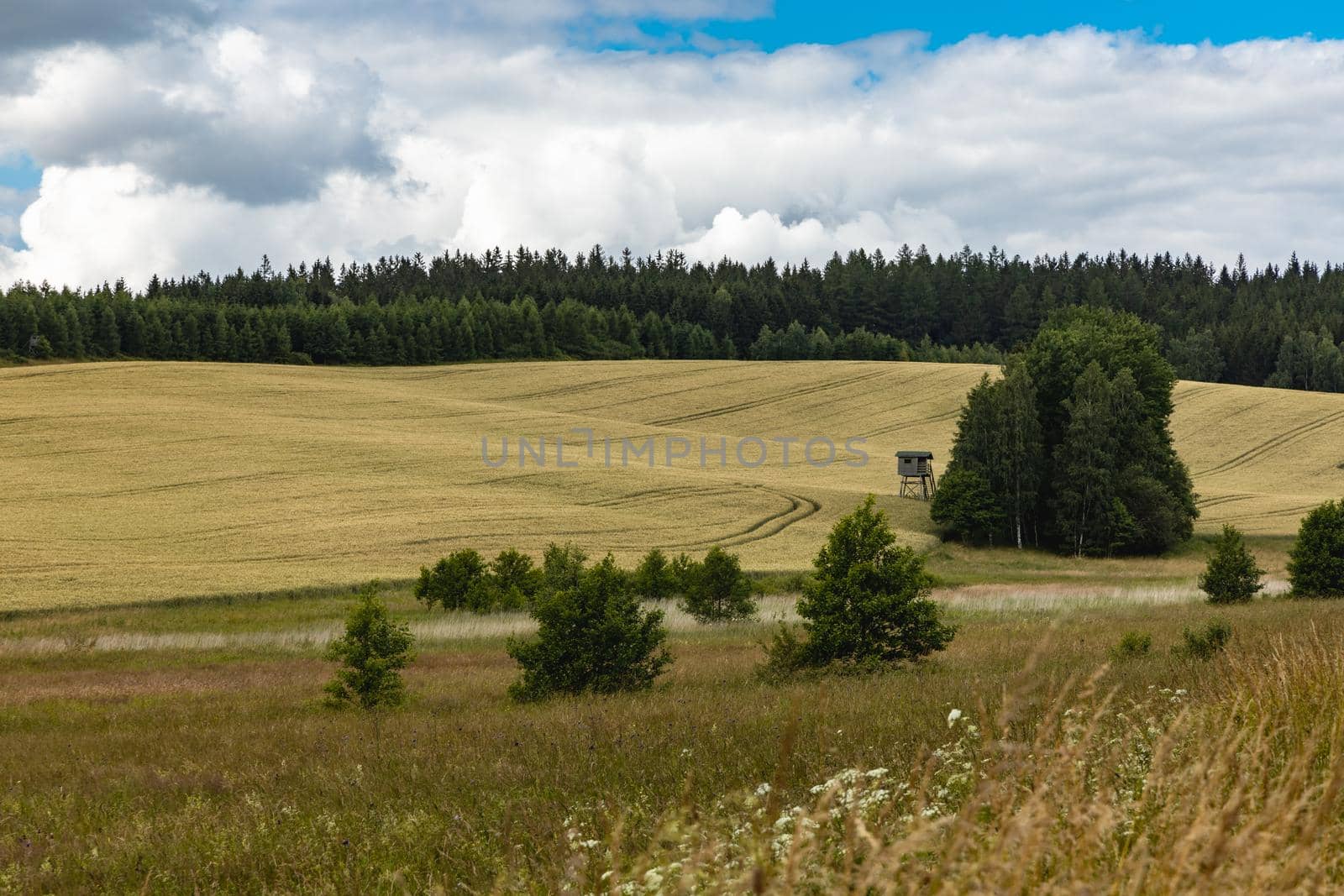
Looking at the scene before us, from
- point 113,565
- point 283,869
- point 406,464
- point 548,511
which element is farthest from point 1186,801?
point 406,464

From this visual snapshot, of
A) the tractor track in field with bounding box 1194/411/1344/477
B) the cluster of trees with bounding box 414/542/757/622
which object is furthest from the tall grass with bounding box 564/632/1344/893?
the tractor track in field with bounding box 1194/411/1344/477

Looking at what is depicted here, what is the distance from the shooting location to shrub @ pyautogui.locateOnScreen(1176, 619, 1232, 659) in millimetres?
12172

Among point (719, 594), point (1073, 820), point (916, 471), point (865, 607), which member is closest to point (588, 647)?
point (865, 607)

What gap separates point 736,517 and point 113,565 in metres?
28.1

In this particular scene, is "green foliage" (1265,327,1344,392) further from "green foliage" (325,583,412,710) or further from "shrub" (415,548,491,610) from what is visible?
"green foliage" (325,583,412,710)

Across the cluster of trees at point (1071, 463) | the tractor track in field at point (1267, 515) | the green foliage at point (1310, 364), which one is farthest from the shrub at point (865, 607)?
the green foliage at point (1310, 364)

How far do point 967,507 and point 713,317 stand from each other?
322ft

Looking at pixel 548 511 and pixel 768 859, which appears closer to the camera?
pixel 768 859

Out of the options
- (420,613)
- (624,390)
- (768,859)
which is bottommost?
(420,613)

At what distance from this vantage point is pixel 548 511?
5081 cm

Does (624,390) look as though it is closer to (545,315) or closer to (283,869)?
(545,315)

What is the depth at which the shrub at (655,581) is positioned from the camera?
33.8 m

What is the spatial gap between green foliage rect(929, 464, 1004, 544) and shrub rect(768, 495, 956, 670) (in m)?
37.8

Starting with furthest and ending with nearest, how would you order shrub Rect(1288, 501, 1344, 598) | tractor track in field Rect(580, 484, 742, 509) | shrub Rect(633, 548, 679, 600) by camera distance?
tractor track in field Rect(580, 484, 742, 509)
shrub Rect(633, 548, 679, 600)
shrub Rect(1288, 501, 1344, 598)
